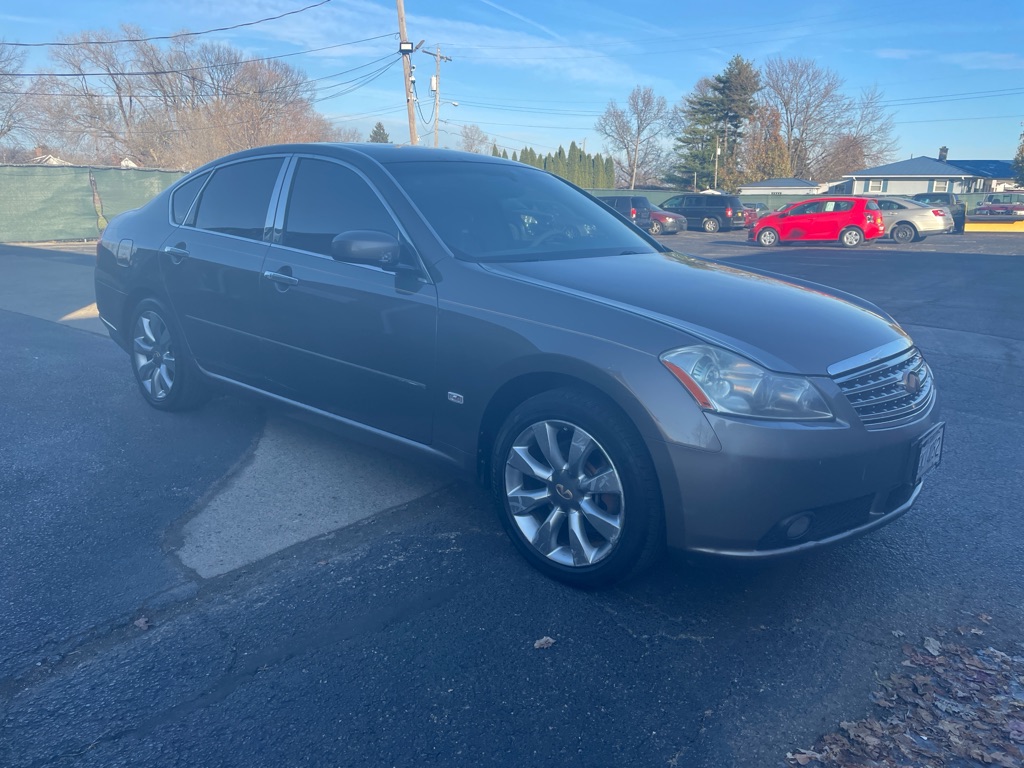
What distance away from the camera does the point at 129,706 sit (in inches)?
94.6

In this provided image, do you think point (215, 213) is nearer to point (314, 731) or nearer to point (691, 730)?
point (314, 731)

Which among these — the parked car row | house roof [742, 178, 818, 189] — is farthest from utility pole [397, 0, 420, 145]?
house roof [742, 178, 818, 189]

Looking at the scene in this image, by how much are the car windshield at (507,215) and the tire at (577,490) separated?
2.95 feet

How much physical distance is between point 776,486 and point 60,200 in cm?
2250

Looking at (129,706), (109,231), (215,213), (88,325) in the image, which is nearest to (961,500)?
(129,706)

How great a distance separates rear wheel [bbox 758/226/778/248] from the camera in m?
25.0

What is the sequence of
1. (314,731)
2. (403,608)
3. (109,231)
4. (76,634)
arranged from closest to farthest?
1. (314,731)
2. (76,634)
3. (403,608)
4. (109,231)

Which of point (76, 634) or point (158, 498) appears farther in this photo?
point (158, 498)

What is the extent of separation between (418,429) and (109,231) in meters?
3.42

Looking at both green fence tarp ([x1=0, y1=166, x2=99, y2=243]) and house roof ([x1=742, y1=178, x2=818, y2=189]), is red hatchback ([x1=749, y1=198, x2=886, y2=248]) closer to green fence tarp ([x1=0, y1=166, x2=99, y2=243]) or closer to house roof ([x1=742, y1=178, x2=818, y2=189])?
green fence tarp ([x1=0, y1=166, x2=99, y2=243])

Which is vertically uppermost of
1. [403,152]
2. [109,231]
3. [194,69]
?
[194,69]

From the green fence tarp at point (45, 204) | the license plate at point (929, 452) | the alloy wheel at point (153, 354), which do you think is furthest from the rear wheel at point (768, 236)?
the license plate at point (929, 452)

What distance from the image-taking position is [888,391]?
2982mm

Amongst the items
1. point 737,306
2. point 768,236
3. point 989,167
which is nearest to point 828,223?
point 768,236
